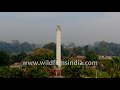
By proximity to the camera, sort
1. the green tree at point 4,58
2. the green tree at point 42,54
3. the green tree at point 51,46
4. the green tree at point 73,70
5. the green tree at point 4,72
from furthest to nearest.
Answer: the green tree at point 51,46, the green tree at point 73,70, the green tree at point 42,54, the green tree at point 4,58, the green tree at point 4,72

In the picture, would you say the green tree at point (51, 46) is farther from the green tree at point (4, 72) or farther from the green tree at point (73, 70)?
the green tree at point (4, 72)

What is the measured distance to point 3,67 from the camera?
7766mm

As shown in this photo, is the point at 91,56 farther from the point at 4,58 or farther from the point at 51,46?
the point at 4,58

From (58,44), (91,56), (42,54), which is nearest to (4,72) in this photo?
(42,54)

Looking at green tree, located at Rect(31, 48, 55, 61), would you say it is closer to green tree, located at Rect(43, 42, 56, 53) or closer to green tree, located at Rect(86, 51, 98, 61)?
green tree, located at Rect(43, 42, 56, 53)

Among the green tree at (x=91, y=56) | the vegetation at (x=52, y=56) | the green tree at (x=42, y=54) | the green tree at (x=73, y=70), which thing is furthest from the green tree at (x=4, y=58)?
the green tree at (x=91, y=56)

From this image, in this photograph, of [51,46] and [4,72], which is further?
[51,46]

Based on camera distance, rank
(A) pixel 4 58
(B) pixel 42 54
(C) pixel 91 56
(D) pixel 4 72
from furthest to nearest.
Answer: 1. (C) pixel 91 56
2. (B) pixel 42 54
3. (A) pixel 4 58
4. (D) pixel 4 72

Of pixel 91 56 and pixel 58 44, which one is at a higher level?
pixel 58 44
